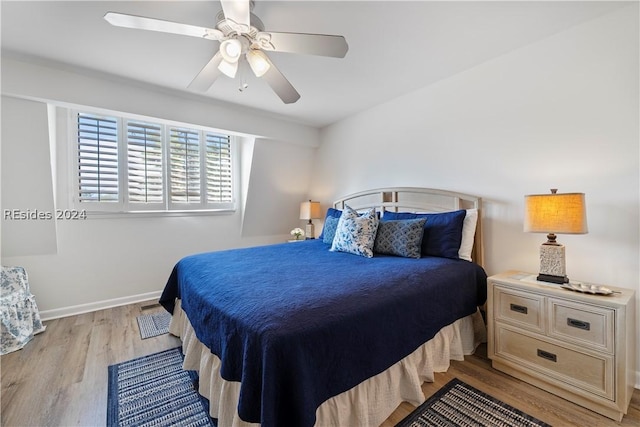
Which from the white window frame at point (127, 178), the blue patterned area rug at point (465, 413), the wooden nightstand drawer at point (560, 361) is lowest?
the blue patterned area rug at point (465, 413)

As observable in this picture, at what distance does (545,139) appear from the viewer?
2.10m

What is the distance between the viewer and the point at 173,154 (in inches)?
140

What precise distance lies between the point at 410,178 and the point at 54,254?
391cm

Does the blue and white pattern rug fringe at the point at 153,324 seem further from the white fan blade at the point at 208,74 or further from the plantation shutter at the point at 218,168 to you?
the white fan blade at the point at 208,74

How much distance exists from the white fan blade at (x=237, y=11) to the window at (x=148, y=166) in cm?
222

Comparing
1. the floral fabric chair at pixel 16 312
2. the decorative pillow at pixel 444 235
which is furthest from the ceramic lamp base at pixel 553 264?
the floral fabric chair at pixel 16 312

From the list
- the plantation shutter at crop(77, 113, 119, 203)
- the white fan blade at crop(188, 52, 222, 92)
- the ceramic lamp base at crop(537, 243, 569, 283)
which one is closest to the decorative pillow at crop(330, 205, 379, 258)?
the ceramic lamp base at crop(537, 243, 569, 283)

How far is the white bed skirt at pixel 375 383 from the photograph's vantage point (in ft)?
4.19

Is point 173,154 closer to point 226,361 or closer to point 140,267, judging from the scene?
point 140,267

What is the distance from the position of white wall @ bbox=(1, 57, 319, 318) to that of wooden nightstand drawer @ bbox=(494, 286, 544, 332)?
313 centimetres

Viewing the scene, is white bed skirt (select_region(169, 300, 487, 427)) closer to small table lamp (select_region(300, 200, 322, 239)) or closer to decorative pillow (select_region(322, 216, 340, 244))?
decorative pillow (select_region(322, 216, 340, 244))

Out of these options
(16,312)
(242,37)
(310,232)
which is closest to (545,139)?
(242,37)

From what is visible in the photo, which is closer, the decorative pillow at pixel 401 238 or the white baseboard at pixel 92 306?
the decorative pillow at pixel 401 238

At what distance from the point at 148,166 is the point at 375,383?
11.3ft
